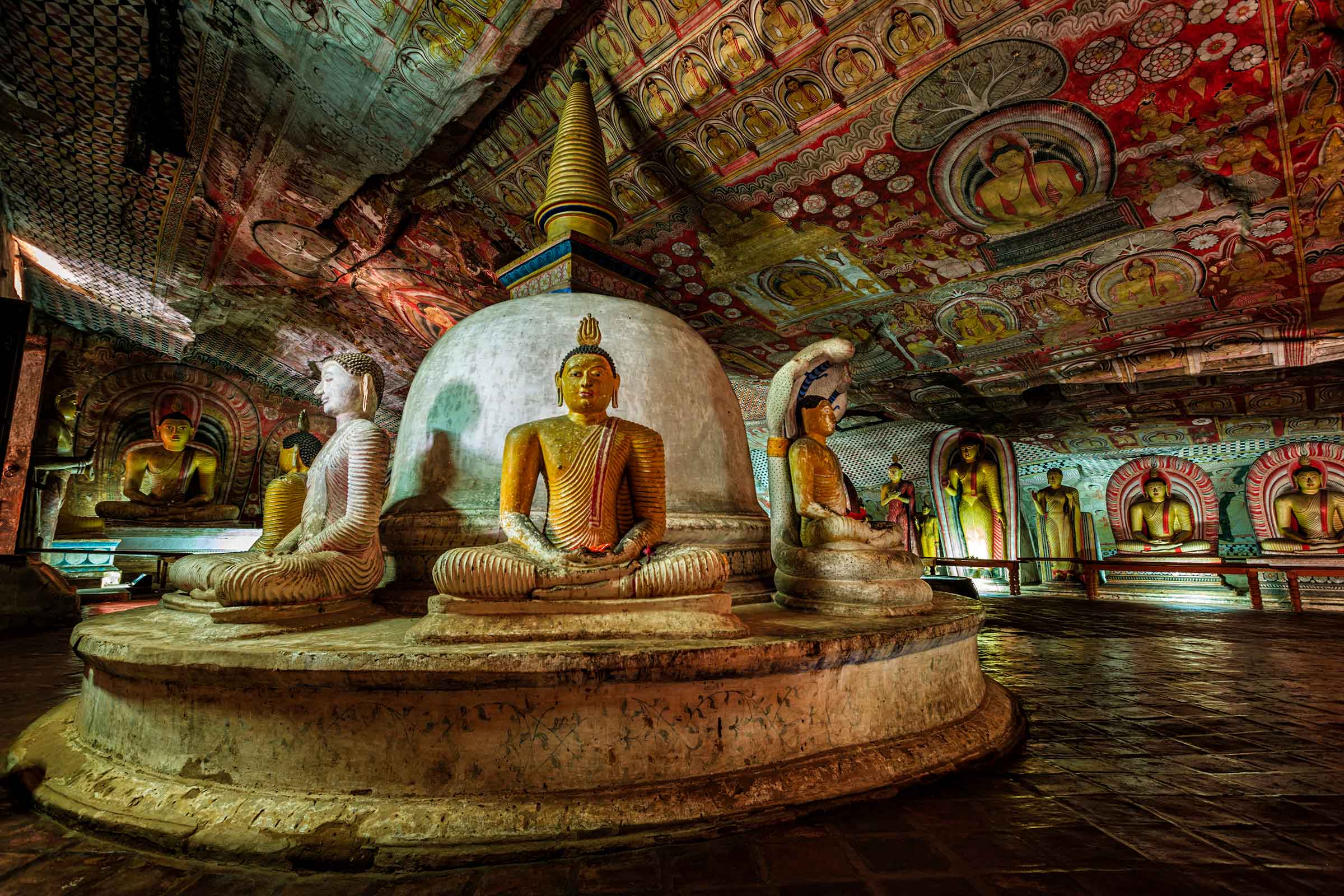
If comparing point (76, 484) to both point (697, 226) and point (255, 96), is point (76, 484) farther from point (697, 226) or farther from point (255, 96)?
point (697, 226)

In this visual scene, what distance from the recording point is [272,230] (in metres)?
8.77

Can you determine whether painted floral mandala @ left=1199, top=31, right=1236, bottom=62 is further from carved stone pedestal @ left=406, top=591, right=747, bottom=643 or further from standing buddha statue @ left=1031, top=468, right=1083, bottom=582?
standing buddha statue @ left=1031, top=468, right=1083, bottom=582

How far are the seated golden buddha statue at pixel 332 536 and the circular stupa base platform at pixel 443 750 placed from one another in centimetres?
31

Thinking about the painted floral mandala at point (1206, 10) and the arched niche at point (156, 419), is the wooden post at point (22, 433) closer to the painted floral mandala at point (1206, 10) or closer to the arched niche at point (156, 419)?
the arched niche at point (156, 419)

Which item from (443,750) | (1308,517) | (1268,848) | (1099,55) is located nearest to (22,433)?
(443,750)

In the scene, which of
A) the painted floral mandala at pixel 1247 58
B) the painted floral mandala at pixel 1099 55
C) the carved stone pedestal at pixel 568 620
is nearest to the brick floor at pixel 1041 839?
the carved stone pedestal at pixel 568 620

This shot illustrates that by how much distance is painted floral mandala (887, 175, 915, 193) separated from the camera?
6.14m

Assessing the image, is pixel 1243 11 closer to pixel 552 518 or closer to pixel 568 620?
pixel 552 518

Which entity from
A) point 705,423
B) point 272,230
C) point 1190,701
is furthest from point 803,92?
point 272,230

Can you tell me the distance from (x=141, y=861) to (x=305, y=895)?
21.1 inches

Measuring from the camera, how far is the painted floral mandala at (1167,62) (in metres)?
4.65

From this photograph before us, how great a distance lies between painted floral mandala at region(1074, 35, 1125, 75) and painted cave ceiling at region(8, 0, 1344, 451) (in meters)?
0.02

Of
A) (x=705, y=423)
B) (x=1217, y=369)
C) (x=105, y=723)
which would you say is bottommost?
(x=105, y=723)

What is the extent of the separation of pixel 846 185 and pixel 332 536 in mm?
6197
